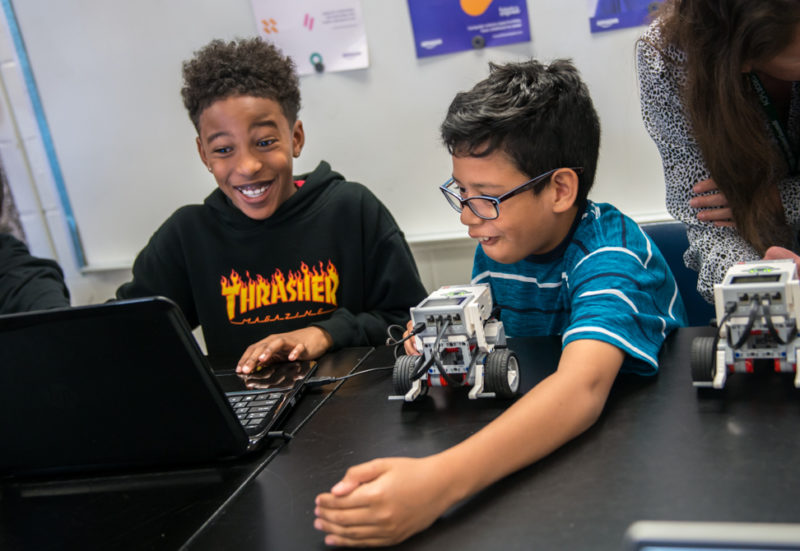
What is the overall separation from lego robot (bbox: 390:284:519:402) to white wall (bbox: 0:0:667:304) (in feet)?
3.98

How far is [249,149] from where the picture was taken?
1591mm

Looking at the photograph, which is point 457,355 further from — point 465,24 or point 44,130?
point 44,130

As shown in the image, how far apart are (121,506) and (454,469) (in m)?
0.41

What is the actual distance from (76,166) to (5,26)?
1.67ft

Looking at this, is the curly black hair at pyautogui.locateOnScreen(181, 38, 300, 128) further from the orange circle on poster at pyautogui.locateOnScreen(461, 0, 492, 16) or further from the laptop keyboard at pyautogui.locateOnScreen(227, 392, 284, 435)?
the laptop keyboard at pyautogui.locateOnScreen(227, 392, 284, 435)

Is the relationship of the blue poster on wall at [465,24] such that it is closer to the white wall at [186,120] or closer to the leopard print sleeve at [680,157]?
the white wall at [186,120]

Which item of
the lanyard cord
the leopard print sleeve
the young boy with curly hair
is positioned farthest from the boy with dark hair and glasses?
the young boy with curly hair

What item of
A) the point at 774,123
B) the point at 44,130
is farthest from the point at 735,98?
the point at 44,130

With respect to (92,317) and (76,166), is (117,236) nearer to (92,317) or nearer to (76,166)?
(76,166)

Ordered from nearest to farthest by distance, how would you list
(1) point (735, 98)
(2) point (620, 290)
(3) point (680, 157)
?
1. (2) point (620, 290)
2. (1) point (735, 98)
3. (3) point (680, 157)

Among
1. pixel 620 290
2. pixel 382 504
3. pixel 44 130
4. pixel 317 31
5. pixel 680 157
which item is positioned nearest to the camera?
pixel 382 504

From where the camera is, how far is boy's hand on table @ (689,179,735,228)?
1.25 m

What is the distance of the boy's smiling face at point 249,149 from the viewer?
1580 millimetres

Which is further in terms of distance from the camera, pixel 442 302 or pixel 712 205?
pixel 712 205
